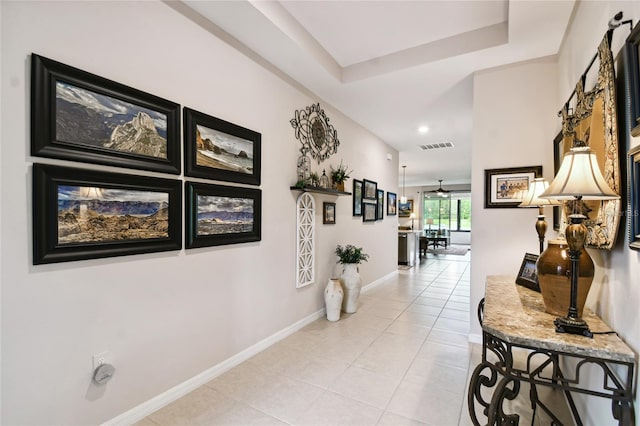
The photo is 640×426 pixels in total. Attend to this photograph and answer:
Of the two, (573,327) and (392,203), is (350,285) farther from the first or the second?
(392,203)

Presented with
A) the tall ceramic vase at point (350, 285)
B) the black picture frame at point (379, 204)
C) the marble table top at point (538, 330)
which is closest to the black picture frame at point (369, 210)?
the black picture frame at point (379, 204)

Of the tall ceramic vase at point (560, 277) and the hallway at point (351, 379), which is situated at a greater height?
the tall ceramic vase at point (560, 277)

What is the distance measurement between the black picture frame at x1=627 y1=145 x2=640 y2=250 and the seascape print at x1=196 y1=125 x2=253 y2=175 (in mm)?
2421

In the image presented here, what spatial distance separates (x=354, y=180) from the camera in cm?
474

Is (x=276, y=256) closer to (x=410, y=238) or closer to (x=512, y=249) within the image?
(x=512, y=249)

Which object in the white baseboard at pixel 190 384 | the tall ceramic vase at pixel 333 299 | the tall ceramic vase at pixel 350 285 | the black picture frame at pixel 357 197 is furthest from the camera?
the black picture frame at pixel 357 197

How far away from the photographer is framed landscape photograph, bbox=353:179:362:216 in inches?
187

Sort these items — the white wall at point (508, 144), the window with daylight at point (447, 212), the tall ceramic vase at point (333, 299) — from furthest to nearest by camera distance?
1. the window with daylight at point (447, 212)
2. the tall ceramic vase at point (333, 299)
3. the white wall at point (508, 144)

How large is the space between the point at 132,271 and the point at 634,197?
8.37 ft

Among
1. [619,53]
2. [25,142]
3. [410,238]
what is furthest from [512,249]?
[410,238]

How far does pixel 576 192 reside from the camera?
4.06 ft

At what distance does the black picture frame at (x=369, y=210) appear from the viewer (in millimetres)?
5070

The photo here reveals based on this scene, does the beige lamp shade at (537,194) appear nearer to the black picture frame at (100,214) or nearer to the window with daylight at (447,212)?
the black picture frame at (100,214)

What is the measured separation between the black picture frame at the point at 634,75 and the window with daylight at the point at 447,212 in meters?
13.4
